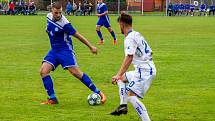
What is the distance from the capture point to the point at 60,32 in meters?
11.1

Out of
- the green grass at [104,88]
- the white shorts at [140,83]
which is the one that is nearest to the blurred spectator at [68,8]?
the green grass at [104,88]

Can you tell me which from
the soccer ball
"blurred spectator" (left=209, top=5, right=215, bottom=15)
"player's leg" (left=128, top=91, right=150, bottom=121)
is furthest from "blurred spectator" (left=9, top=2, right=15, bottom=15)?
"player's leg" (left=128, top=91, right=150, bottom=121)

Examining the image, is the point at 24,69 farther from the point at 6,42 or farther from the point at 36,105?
the point at 6,42

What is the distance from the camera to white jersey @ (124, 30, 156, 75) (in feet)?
28.8

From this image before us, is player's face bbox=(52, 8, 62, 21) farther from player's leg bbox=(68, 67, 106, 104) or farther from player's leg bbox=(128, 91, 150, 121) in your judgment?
player's leg bbox=(128, 91, 150, 121)

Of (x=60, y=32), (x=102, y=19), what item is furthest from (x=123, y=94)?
(x=102, y=19)

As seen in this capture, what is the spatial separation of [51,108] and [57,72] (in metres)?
5.71

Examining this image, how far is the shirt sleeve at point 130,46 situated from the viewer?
873cm

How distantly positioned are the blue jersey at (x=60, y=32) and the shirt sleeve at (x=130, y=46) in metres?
2.29

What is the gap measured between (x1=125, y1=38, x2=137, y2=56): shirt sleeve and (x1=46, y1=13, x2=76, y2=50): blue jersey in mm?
2295

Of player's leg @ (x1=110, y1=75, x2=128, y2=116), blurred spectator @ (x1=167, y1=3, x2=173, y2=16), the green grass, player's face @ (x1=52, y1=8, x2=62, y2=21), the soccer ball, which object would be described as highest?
player's face @ (x1=52, y1=8, x2=62, y2=21)

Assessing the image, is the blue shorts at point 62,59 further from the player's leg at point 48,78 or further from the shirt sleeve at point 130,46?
the shirt sleeve at point 130,46

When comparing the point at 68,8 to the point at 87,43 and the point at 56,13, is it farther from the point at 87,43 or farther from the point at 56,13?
the point at 87,43

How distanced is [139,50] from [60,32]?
2.62 metres
